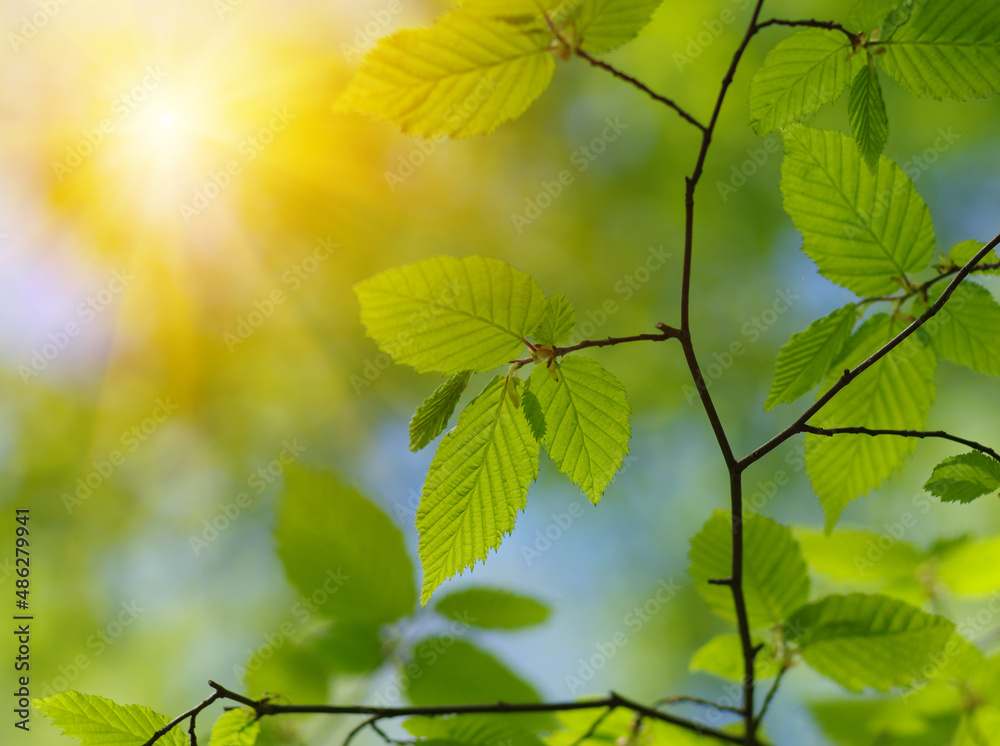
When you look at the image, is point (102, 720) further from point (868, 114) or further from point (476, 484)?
point (868, 114)

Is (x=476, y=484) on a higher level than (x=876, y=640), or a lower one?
higher

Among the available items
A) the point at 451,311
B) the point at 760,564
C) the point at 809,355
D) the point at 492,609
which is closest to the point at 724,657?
the point at 760,564

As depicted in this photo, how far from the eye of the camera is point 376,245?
542cm

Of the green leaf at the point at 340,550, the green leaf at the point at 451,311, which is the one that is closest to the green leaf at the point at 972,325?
the green leaf at the point at 451,311

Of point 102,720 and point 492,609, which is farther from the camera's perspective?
point 492,609

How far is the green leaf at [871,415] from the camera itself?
0.88 meters

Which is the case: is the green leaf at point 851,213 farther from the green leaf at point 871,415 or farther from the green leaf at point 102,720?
the green leaf at point 102,720

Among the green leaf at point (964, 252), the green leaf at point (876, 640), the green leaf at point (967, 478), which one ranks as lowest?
the green leaf at point (876, 640)

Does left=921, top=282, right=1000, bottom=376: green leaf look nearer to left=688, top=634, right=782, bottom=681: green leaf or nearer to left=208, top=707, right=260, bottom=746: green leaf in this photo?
left=688, top=634, right=782, bottom=681: green leaf

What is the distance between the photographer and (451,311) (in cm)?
67

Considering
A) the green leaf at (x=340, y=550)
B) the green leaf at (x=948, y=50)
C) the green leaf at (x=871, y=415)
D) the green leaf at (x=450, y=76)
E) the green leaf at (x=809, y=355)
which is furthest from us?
the green leaf at (x=340, y=550)

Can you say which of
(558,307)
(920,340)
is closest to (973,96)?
(920,340)

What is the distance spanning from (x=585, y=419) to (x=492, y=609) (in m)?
0.51

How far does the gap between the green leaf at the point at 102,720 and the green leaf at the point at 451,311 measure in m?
0.48
